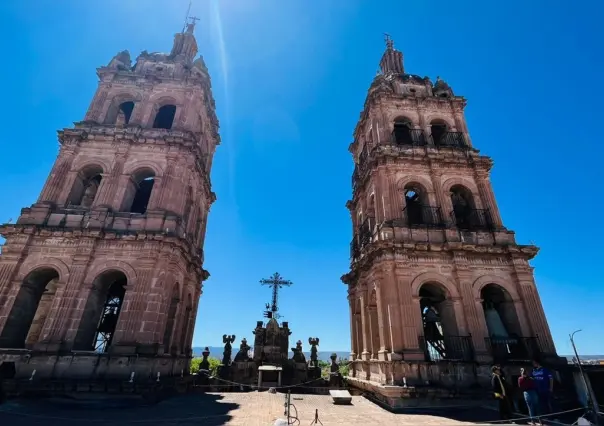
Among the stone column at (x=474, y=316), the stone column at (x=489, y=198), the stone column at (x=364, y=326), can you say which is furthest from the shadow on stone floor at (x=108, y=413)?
the stone column at (x=489, y=198)

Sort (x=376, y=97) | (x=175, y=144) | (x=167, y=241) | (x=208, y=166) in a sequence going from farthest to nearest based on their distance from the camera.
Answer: (x=208, y=166) → (x=376, y=97) → (x=175, y=144) → (x=167, y=241)

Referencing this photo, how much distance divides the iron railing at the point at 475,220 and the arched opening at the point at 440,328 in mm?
4193

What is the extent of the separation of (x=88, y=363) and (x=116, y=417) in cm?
465

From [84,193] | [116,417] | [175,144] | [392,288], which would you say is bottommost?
[116,417]

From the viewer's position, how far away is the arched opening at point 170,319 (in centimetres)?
1636

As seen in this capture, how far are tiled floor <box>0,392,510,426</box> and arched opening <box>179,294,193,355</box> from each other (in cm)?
609

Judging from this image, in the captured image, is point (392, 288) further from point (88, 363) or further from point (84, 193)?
point (84, 193)

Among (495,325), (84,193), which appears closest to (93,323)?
(84,193)

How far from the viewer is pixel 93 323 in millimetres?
14828

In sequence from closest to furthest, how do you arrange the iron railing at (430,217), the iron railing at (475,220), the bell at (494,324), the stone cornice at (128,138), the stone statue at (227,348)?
the bell at (494,324) → the iron railing at (430,217) → the iron railing at (475,220) → the stone cornice at (128,138) → the stone statue at (227,348)

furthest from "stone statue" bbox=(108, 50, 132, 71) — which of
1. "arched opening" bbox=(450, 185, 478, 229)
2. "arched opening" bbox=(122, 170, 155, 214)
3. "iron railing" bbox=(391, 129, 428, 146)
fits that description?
"arched opening" bbox=(450, 185, 478, 229)

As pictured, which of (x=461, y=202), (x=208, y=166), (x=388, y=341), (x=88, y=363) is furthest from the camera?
(x=208, y=166)

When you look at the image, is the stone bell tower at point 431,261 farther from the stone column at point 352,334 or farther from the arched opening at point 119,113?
the arched opening at point 119,113

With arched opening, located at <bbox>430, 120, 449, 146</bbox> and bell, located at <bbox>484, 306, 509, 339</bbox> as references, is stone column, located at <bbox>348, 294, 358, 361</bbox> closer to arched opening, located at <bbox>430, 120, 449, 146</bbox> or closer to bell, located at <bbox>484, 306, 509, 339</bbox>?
bell, located at <bbox>484, 306, 509, 339</bbox>
